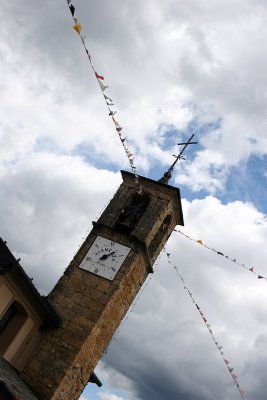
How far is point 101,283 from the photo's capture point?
12672 mm

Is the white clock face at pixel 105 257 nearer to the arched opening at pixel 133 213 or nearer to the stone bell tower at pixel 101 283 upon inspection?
the stone bell tower at pixel 101 283

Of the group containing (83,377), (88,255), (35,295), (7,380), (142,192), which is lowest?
(7,380)

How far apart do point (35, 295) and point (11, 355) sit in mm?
1786

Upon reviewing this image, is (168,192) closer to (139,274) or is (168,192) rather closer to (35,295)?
(139,274)

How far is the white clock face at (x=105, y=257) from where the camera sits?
1298cm

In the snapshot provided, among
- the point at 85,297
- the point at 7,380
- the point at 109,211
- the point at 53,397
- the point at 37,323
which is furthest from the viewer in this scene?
the point at 109,211

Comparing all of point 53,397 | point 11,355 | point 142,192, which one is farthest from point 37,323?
point 142,192

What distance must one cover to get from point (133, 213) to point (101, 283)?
3323 millimetres

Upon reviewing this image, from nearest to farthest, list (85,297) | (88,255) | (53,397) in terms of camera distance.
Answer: (53,397)
(85,297)
(88,255)

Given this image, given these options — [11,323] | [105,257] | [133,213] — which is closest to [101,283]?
[105,257]

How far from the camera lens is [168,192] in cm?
1559

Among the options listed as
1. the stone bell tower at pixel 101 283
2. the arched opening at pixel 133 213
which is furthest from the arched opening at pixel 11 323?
the arched opening at pixel 133 213

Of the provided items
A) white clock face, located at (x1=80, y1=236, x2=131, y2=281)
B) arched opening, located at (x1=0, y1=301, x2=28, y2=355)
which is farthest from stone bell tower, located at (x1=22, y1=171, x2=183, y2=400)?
arched opening, located at (x1=0, y1=301, x2=28, y2=355)

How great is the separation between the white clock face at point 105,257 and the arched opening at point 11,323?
272 cm
